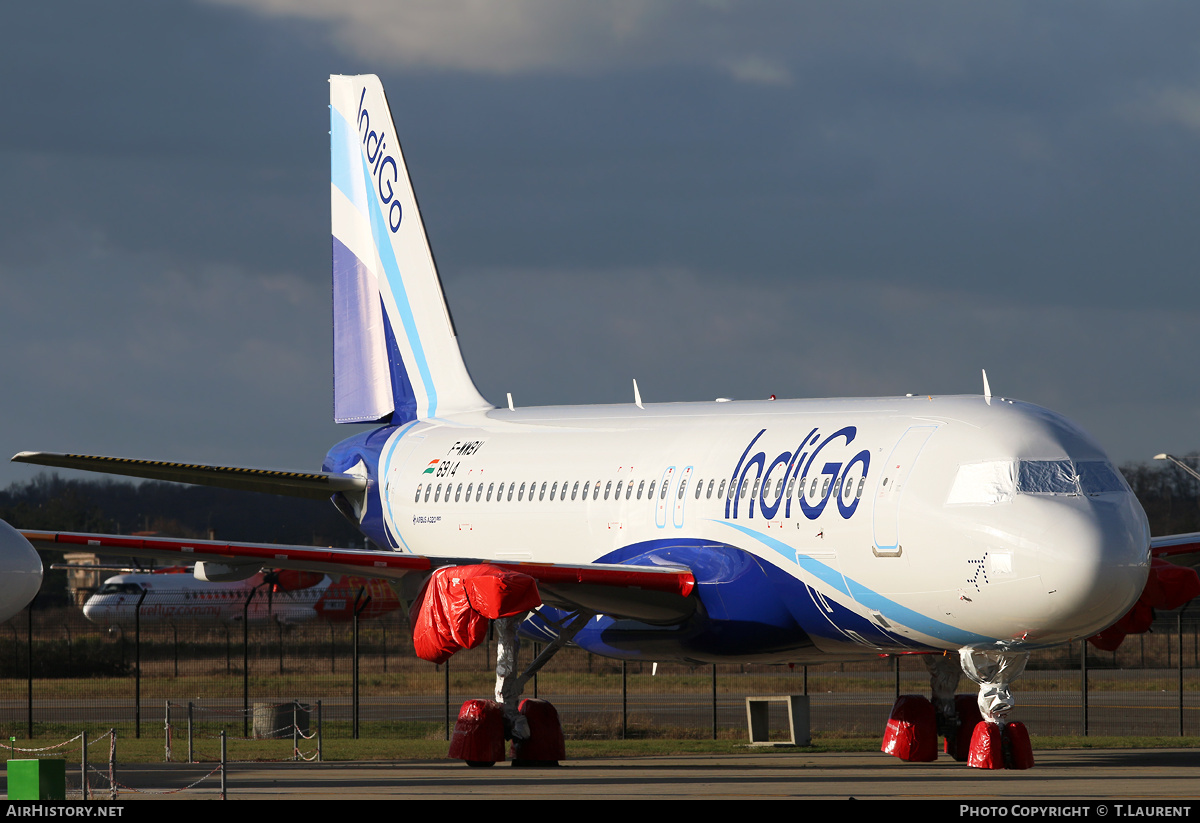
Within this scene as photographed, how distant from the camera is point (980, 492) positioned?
21.6 meters

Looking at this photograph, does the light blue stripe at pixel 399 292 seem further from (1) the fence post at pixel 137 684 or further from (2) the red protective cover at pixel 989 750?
(2) the red protective cover at pixel 989 750

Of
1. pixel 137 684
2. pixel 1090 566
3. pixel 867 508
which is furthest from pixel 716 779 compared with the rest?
pixel 137 684

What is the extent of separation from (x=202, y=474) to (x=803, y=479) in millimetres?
10939

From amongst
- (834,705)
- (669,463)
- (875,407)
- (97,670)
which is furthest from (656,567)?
(97,670)

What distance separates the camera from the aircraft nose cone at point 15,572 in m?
20.7

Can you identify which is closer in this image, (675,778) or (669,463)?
(675,778)

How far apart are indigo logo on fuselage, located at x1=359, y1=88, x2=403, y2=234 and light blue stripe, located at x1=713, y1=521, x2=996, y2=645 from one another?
47.9 ft

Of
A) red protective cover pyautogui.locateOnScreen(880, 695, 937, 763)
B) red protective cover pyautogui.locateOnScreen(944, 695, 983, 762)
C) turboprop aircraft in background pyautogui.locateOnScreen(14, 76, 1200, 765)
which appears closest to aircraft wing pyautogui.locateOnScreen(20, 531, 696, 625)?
turboprop aircraft in background pyautogui.locateOnScreen(14, 76, 1200, 765)

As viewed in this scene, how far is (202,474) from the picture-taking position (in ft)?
95.7

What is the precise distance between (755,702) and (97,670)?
36861mm

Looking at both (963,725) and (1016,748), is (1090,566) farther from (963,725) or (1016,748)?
(963,725)

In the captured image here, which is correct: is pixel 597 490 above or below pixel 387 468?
below

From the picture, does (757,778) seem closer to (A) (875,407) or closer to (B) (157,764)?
(A) (875,407)
